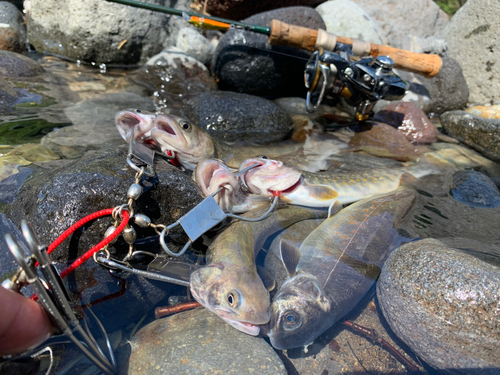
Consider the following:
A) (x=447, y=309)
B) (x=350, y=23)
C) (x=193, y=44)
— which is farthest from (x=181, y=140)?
(x=350, y=23)

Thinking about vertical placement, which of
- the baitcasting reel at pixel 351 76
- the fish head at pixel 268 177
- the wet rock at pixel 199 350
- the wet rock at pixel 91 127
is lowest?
the wet rock at pixel 91 127

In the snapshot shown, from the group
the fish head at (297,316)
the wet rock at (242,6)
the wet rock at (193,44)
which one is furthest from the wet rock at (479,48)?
the fish head at (297,316)

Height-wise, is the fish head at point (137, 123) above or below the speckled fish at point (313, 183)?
above

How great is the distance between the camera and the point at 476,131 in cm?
566

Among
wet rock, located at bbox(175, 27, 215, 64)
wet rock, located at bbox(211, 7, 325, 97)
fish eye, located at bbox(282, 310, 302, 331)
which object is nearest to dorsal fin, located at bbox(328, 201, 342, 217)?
fish eye, located at bbox(282, 310, 302, 331)

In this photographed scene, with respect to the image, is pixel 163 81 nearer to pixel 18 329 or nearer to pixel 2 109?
pixel 2 109

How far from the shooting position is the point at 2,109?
443 cm

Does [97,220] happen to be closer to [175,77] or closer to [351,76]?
[351,76]

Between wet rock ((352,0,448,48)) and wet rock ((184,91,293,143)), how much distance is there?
5524mm

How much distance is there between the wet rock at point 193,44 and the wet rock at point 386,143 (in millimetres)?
3902

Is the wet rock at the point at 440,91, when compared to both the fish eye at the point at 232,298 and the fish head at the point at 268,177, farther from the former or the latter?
the fish eye at the point at 232,298

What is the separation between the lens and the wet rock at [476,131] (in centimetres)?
538

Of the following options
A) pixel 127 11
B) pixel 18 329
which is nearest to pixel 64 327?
pixel 18 329

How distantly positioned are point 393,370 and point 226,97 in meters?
4.40
